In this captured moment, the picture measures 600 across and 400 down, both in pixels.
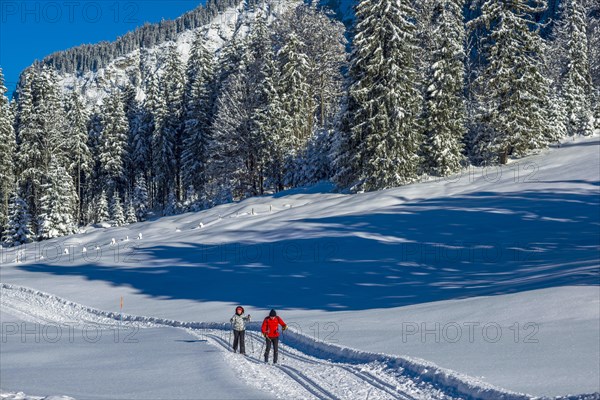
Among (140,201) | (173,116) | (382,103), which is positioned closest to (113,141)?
(140,201)

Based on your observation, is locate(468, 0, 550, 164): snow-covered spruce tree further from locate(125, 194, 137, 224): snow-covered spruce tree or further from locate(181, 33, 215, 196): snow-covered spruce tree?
locate(125, 194, 137, 224): snow-covered spruce tree

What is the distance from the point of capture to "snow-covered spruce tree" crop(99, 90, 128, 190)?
7000 centimetres

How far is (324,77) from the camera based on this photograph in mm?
59781

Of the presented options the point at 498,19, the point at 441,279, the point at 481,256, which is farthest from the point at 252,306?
the point at 498,19

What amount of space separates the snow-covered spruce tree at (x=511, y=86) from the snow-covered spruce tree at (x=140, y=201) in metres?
38.0

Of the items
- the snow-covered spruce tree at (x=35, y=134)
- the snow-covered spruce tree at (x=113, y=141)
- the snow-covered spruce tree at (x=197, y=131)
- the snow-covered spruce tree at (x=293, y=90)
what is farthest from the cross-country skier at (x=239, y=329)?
the snow-covered spruce tree at (x=113, y=141)

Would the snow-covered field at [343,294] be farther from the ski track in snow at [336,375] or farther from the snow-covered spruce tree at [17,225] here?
the snow-covered spruce tree at [17,225]

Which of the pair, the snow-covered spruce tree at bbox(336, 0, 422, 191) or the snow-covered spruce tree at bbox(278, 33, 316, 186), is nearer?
the snow-covered spruce tree at bbox(336, 0, 422, 191)

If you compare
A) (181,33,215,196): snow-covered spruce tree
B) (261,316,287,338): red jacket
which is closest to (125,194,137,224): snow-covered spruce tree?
(181,33,215,196): snow-covered spruce tree

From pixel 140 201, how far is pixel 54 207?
15.2 meters

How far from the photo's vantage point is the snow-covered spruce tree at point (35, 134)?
58.5m

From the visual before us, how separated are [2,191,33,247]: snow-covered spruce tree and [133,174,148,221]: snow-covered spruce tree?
1440 centimetres

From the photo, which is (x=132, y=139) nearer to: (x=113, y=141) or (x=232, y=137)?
→ (x=113, y=141)

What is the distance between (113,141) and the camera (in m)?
70.2
